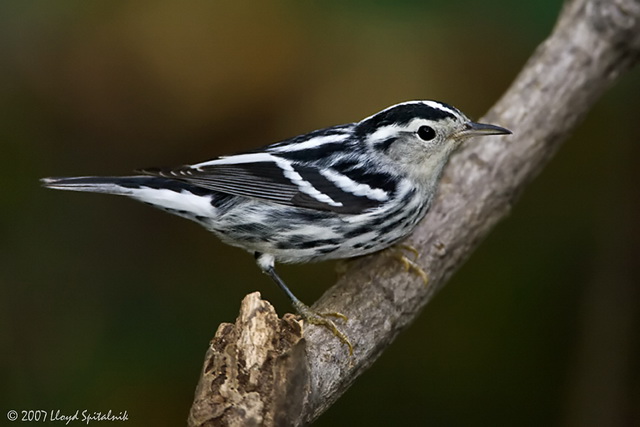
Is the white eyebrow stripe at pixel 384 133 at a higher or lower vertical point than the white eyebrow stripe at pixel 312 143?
lower

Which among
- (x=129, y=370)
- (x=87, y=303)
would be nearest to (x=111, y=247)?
(x=87, y=303)

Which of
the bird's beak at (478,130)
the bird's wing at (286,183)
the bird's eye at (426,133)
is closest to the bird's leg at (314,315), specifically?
the bird's wing at (286,183)

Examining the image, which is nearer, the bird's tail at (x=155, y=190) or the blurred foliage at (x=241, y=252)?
the bird's tail at (x=155, y=190)

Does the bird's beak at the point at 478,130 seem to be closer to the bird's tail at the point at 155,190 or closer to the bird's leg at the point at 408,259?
the bird's leg at the point at 408,259

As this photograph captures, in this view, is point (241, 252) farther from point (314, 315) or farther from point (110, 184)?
point (314, 315)

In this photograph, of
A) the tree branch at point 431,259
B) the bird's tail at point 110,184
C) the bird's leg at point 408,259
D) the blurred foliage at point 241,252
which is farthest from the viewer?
the blurred foliage at point 241,252

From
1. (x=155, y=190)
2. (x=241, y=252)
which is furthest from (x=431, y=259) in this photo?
(x=241, y=252)

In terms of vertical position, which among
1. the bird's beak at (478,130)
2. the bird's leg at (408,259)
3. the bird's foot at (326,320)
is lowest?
the bird's foot at (326,320)

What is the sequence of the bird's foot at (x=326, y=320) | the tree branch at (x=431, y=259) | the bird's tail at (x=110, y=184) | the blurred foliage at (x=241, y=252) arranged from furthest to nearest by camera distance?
1. the blurred foliage at (x=241, y=252)
2. the bird's tail at (x=110, y=184)
3. the bird's foot at (x=326, y=320)
4. the tree branch at (x=431, y=259)
